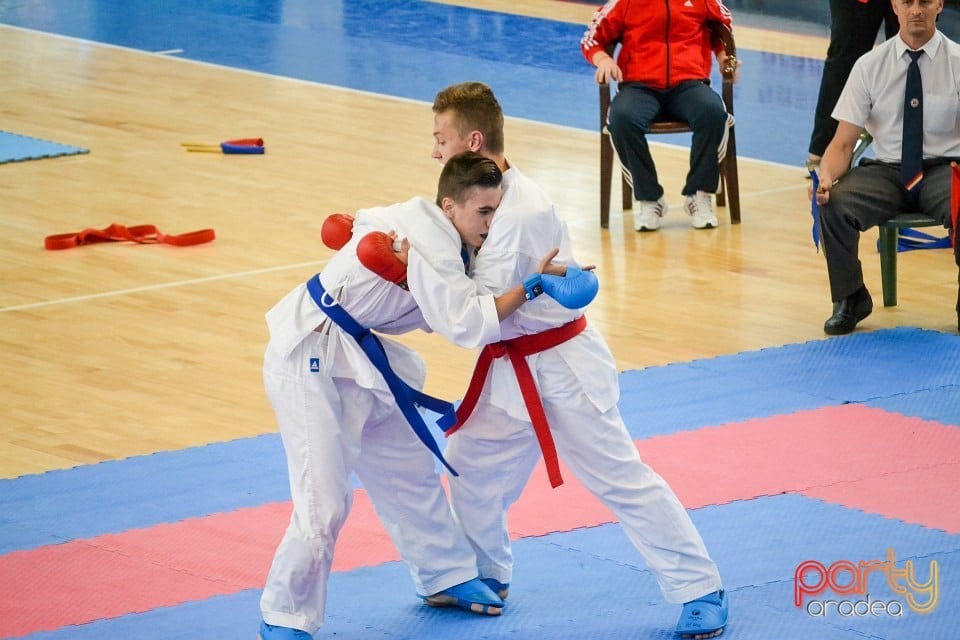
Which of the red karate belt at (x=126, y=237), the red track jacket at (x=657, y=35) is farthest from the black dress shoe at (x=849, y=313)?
the red karate belt at (x=126, y=237)

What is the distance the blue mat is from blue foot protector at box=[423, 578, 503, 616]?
639cm

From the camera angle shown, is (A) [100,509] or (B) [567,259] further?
(A) [100,509]

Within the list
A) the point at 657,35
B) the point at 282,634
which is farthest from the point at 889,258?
the point at 282,634

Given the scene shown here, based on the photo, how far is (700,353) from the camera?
20.7 feet

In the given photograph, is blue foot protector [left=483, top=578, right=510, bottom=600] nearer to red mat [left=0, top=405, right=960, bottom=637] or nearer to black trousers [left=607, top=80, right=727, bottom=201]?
red mat [left=0, top=405, right=960, bottom=637]

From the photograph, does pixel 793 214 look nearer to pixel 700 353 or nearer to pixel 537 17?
pixel 700 353

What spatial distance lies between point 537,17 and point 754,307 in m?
9.07

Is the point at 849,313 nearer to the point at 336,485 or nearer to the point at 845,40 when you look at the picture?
the point at 845,40

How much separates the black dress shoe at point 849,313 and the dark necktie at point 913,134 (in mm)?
476

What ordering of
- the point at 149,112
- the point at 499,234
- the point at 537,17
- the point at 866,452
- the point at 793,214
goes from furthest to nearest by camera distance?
the point at 537,17
the point at 149,112
the point at 793,214
the point at 866,452
the point at 499,234

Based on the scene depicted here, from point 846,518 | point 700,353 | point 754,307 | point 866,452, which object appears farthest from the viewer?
point 754,307

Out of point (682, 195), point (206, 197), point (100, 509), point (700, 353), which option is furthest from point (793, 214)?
point (100, 509)

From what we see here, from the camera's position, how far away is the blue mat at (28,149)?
975 cm

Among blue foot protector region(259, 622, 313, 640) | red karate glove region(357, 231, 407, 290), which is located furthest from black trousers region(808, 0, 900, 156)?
blue foot protector region(259, 622, 313, 640)
